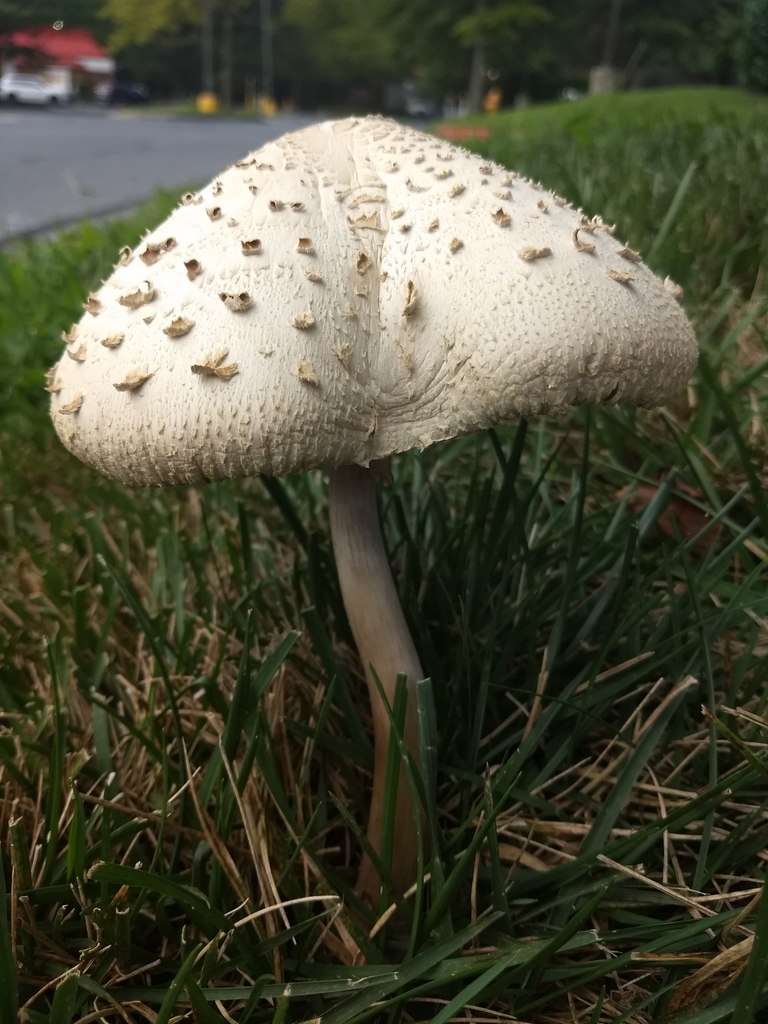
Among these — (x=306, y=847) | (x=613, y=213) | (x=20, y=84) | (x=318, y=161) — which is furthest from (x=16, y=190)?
(x=20, y=84)

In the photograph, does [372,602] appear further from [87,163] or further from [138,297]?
[87,163]

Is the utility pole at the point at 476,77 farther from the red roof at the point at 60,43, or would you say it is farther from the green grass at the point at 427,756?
the green grass at the point at 427,756

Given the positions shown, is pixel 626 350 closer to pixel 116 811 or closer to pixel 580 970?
pixel 580 970

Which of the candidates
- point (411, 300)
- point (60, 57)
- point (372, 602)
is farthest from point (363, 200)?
point (60, 57)

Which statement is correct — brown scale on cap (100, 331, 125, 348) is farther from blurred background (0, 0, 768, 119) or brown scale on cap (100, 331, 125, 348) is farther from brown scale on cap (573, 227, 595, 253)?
blurred background (0, 0, 768, 119)

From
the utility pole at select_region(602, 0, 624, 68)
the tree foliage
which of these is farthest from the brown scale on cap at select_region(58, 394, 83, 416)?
the tree foliage

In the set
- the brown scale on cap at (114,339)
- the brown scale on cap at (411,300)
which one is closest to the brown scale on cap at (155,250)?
the brown scale on cap at (114,339)
